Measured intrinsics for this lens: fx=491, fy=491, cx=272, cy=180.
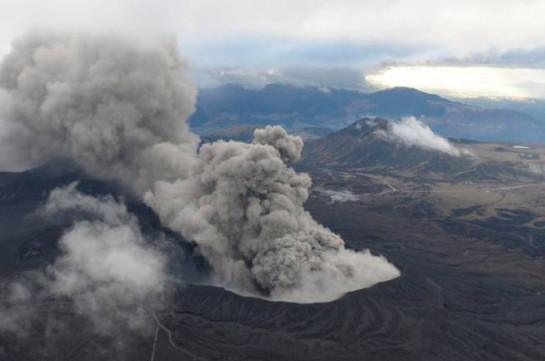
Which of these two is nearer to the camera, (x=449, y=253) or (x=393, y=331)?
(x=393, y=331)

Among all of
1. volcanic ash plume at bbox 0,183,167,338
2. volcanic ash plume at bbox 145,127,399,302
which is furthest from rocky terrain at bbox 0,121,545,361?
volcanic ash plume at bbox 145,127,399,302

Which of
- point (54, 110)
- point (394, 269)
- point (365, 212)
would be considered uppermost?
point (54, 110)

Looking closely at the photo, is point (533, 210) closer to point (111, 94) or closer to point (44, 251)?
point (111, 94)

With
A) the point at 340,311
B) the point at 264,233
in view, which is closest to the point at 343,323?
the point at 340,311

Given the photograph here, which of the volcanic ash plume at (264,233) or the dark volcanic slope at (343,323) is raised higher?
the volcanic ash plume at (264,233)

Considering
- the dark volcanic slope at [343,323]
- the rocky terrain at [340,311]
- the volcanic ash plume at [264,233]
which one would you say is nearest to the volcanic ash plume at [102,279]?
the rocky terrain at [340,311]

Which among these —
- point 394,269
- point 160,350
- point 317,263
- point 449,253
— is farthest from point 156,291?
point 449,253

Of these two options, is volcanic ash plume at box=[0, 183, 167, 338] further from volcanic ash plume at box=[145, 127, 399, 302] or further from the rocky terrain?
volcanic ash plume at box=[145, 127, 399, 302]

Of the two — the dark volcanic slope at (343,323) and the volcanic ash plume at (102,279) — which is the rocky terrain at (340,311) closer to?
the dark volcanic slope at (343,323)
